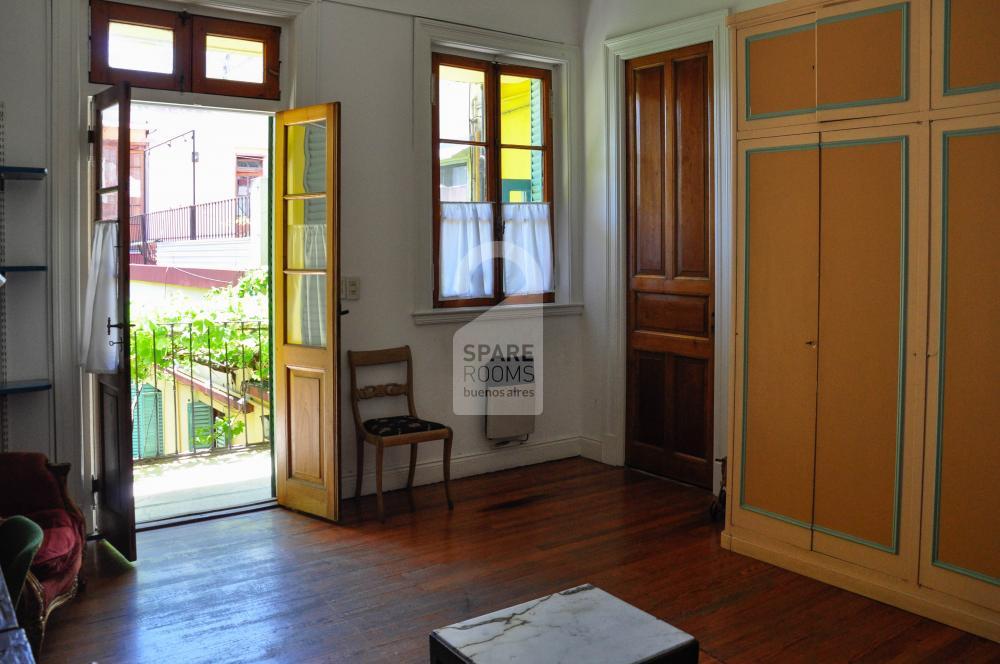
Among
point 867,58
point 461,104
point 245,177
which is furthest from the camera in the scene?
point 245,177

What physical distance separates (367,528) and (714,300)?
2.41 m

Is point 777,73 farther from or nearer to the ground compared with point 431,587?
farther from the ground

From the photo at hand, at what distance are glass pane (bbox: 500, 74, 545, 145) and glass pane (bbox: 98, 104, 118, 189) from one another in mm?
2511

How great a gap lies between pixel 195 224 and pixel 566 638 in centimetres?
793

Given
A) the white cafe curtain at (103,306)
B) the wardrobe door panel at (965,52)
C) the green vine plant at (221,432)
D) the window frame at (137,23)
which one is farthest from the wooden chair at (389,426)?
the wardrobe door panel at (965,52)

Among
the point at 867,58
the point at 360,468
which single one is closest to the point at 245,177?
the point at 360,468

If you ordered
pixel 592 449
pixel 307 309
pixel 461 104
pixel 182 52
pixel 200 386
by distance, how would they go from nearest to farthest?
pixel 182 52 < pixel 307 309 < pixel 461 104 < pixel 592 449 < pixel 200 386

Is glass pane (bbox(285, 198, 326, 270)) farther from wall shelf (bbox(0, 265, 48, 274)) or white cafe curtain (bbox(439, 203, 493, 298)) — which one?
wall shelf (bbox(0, 265, 48, 274))

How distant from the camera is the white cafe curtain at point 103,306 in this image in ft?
13.0

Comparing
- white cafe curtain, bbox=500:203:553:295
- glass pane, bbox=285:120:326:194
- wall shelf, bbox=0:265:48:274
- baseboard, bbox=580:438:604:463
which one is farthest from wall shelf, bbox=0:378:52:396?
baseboard, bbox=580:438:604:463

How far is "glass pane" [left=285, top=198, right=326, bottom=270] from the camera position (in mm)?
4641

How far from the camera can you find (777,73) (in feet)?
12.7

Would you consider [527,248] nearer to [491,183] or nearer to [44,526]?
[491,183]

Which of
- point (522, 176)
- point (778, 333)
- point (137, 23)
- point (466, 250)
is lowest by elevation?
point (778, 333)
